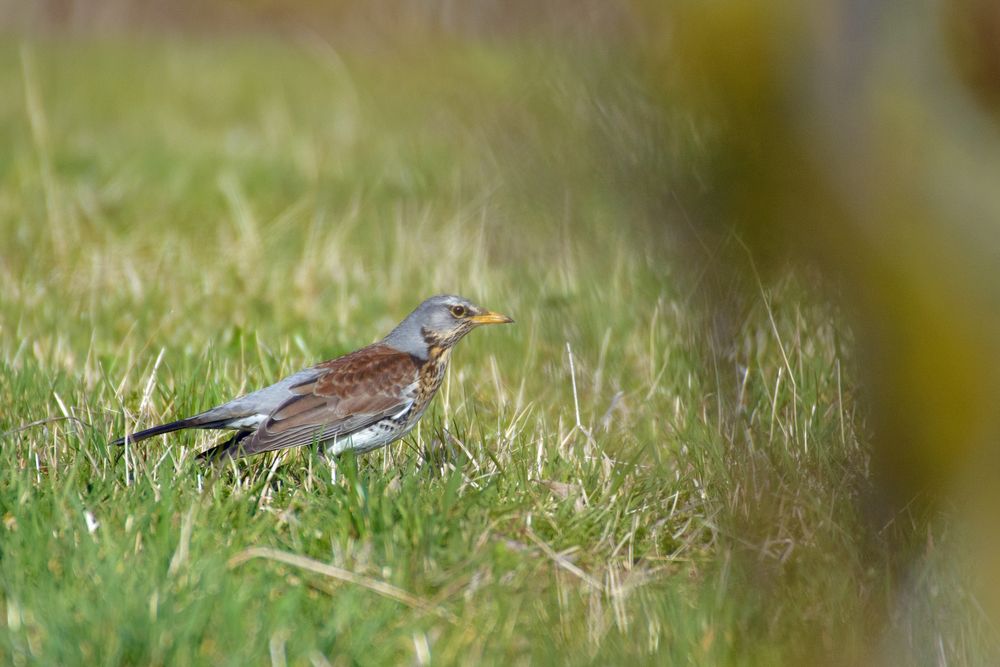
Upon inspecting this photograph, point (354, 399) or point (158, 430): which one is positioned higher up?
point (158, 430)

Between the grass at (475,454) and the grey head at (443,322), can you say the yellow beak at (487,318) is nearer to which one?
the grey head at (443,322)

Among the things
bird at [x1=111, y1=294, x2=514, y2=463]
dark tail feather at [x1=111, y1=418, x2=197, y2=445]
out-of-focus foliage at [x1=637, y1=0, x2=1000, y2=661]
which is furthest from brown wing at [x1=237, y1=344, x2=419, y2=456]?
out-of-focus foliage at [x1=637, y1=0, x2=1000, y2=661]

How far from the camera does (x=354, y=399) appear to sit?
4652 mm

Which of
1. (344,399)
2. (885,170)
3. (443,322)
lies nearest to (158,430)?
(344,399)

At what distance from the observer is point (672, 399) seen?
469 centimetres

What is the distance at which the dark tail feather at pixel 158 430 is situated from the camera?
13.2ft

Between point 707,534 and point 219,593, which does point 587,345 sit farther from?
point 219,593

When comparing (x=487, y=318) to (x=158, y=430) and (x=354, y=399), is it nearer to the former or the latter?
(x=354, y=399)

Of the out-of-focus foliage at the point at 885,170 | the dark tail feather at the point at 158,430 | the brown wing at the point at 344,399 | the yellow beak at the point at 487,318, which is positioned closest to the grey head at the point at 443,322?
the yellow beak at the point at 487,318

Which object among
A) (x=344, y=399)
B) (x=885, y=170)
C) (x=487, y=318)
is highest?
(x=885, y=170)

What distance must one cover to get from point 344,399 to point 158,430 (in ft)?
2.58

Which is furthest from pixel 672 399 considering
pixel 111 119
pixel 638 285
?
pixel 111 119

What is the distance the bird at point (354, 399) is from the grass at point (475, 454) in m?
0.10

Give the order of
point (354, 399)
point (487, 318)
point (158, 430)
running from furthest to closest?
point (487, 318)
point (354, 399)
point (158, 430)
